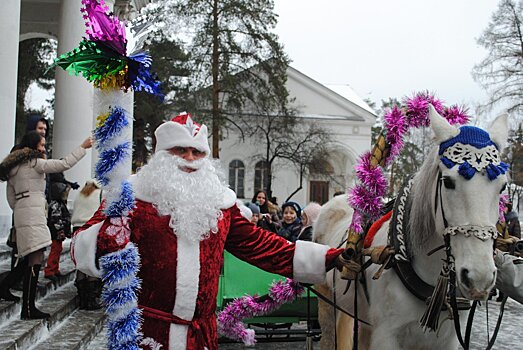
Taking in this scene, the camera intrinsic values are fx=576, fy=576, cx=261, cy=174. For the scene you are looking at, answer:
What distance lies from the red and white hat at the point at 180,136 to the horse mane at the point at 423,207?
1.20 meters

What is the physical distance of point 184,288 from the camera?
282 cm

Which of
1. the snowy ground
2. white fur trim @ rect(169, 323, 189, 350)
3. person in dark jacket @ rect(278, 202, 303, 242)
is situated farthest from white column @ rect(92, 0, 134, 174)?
person in dark jacket @ rect(278, 202, 303, 242)

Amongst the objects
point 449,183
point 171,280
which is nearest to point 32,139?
point 171,280

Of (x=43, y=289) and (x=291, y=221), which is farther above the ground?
(x=291, y=221)

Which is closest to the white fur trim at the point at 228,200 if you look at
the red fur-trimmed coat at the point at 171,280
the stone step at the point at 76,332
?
the red fur-trimmed coat at the point at 171,280

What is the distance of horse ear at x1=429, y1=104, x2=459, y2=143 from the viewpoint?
2.93m

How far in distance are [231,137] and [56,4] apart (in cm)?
2415

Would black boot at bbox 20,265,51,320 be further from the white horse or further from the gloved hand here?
the gloved hand

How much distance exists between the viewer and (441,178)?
2852 millimetres

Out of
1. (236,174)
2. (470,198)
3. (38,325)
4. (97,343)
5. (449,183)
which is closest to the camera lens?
(470,198)

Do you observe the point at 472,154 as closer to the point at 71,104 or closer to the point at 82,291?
the point at 82,291

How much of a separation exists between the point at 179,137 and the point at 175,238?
1.71ft

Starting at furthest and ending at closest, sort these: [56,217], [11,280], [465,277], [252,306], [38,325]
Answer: [56,217], [11,280], [38,325], [252,306], [465,277]

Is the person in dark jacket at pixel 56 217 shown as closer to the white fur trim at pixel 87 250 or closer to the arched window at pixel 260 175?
the white fur trim at pixel 87 250
